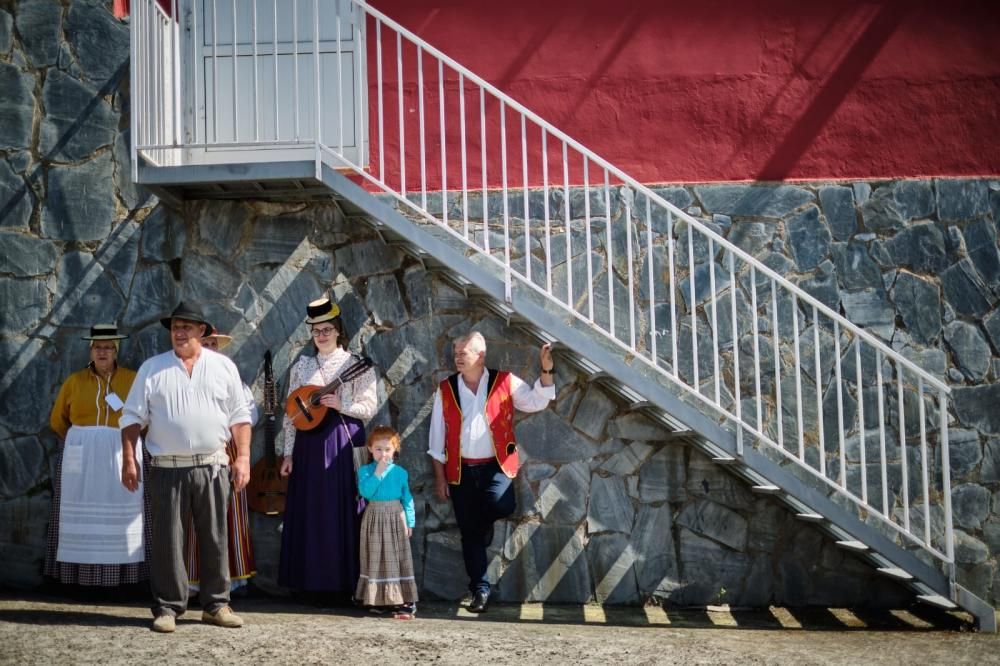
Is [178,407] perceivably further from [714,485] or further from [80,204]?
[714,485]

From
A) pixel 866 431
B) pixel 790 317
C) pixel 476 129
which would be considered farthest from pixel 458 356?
pixel 866 431

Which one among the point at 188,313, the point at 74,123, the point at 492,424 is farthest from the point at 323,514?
the point at 74,123

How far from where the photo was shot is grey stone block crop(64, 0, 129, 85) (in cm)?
716

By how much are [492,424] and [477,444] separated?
15 centimetres

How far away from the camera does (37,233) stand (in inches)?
281

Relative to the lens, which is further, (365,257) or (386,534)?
(365,257)

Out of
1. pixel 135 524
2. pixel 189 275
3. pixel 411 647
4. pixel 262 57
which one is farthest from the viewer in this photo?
pixel 262 57

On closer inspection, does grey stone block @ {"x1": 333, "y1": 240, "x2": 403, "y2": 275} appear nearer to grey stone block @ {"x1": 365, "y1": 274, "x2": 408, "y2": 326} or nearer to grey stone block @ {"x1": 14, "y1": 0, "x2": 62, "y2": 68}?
grey stone block @ {"x1": 365, "y1": 274, "x2": 408, "y2": 326}

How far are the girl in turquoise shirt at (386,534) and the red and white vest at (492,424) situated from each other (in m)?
0.33

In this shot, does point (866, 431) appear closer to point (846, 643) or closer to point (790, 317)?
point (790, 317)

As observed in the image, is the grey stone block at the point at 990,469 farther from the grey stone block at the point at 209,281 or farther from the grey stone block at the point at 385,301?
the grey stone block at the point at 209,281

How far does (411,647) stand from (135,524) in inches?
81.5

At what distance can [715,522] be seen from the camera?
6.92m

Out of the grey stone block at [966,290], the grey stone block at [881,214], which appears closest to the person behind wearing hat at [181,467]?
the grey stone block at [881,214]
